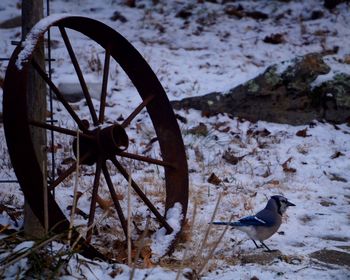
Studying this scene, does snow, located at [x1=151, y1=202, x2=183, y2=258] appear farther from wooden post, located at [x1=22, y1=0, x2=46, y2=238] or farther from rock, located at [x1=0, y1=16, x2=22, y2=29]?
rock, located at [x1=0, y1=16, x2=22, y2=29]

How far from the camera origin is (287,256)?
407 centimetres

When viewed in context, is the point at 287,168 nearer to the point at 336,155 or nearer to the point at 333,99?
the point at 336,155

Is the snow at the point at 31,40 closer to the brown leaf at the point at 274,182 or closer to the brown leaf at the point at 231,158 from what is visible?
the brown leaf at the point at 274,182

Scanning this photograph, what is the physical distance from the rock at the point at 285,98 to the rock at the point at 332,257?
130 inches

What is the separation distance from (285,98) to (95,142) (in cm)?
414

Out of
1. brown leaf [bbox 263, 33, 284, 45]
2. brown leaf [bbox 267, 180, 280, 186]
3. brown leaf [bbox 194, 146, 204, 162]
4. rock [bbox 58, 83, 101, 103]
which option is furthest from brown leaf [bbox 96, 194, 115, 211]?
brown leaf [bbox 263, 33, 284, 45]

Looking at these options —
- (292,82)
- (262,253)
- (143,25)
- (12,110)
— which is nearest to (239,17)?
(143,25)

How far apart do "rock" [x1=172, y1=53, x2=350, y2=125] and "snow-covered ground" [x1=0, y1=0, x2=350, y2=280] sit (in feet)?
0.54

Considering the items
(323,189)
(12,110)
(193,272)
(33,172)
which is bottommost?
(323,189)

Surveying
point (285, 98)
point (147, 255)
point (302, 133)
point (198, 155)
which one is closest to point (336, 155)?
point (302, 133)

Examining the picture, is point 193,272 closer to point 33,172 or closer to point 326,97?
point 33,172

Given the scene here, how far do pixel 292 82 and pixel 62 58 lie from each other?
340 centimetres

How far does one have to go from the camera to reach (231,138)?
688 cm

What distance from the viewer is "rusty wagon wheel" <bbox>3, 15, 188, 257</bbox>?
324 cm
